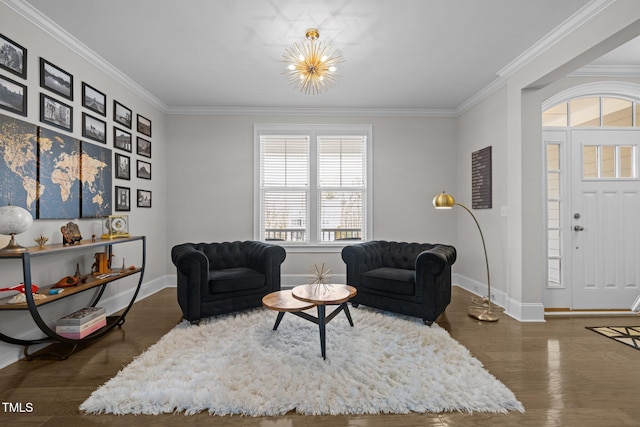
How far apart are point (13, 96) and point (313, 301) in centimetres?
307

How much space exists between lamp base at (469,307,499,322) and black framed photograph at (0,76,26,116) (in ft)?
16.4

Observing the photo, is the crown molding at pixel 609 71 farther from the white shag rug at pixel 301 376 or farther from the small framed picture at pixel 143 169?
the small framed picture at pixel 143 169

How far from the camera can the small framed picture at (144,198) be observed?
14.0 feet

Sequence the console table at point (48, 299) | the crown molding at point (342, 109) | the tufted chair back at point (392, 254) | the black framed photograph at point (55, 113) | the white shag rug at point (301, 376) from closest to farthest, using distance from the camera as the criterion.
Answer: the white shag rug at point (301, 376)
the console table at point (48, 299)
the crown molding at point (342, 109)
the black framed photograph at point (55, 113)
the tufted chair back at point (392, 254)

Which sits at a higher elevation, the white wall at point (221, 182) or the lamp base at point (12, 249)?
the white wall at point (221, 182)

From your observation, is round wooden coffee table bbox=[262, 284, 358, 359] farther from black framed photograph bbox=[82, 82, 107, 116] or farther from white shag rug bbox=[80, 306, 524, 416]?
black framed photograph bbox=[82, 82, 107, 116]

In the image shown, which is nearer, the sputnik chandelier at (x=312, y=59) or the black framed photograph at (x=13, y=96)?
the black framed photograph at (x=13, y=96)

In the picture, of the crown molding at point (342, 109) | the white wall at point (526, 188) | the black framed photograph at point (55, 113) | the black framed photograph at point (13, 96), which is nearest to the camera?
the black framed photograph at point (13, 96)

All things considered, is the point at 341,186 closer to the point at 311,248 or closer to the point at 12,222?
the point at 311,248

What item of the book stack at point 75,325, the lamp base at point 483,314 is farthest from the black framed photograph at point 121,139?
the lamp base at point 483,314

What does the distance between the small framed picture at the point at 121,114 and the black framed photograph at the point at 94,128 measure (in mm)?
271

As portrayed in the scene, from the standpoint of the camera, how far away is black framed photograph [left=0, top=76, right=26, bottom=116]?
238 cm

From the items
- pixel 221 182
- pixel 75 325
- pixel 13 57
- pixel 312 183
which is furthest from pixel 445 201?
pixel 13 57

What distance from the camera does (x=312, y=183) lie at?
503 centimetres
